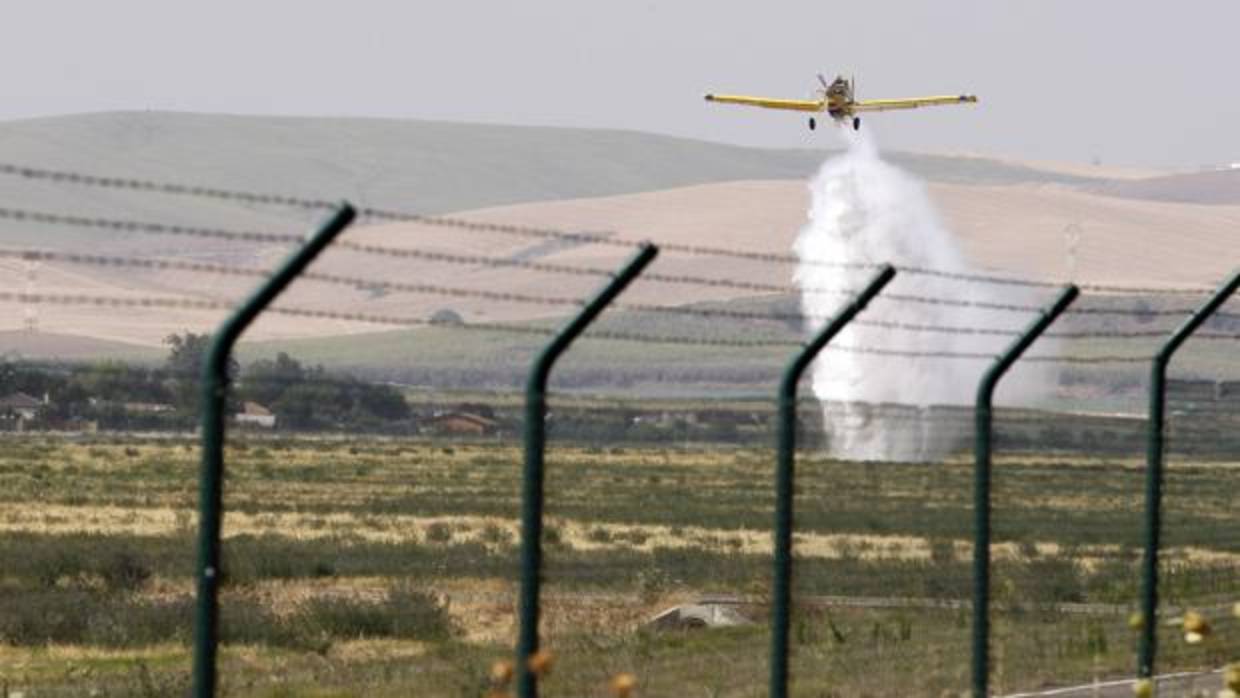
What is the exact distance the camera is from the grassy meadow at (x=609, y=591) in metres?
25.4

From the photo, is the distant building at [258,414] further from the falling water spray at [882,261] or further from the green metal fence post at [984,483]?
the falling water spray at [882,261]

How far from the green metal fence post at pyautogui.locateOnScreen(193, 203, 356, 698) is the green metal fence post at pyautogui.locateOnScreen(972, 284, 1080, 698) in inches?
186

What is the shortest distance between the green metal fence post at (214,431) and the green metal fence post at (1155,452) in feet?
20.8

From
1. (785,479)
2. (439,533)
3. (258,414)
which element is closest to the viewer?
(785,479)

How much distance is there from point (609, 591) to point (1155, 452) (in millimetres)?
22038

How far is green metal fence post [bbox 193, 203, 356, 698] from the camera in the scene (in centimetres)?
1171

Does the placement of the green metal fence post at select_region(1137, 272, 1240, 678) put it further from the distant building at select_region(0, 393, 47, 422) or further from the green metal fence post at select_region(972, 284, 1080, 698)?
the distant building at select_region(0, 393, 47, 422)

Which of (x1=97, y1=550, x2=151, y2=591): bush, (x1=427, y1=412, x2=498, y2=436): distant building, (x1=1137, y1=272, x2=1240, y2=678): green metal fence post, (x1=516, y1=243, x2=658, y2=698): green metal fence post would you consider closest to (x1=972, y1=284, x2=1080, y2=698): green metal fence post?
(x1=1137, y1=272, x2=1240, y2=678): green metal fence post

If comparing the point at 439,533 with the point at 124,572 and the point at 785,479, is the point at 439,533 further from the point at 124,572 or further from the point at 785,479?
the point at 785,479

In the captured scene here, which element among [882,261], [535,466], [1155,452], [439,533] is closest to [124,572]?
[439,533]

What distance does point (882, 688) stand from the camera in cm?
2386

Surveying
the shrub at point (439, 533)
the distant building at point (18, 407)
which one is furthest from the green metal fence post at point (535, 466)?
the shrub at point (439, 533)

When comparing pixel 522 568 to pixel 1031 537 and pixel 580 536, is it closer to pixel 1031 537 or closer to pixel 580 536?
pixel 1031 537

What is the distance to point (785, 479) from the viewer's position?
14469mm
